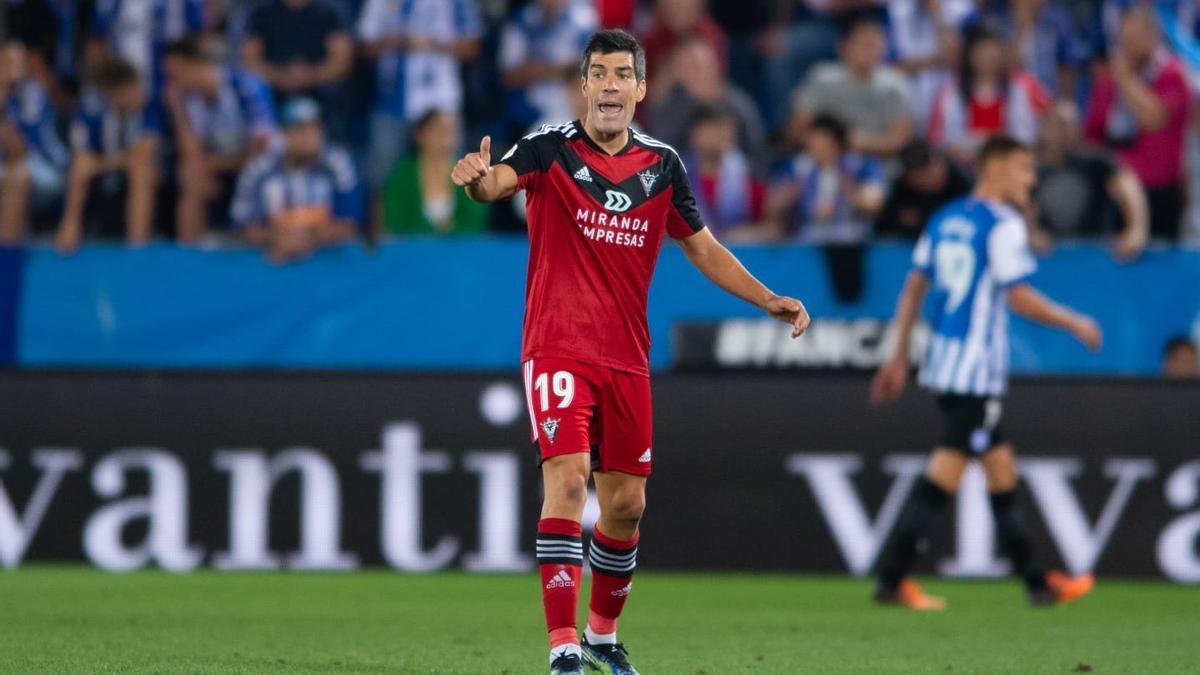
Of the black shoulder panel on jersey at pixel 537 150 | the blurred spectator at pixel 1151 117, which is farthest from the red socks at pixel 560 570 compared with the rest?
the blurred spectator at pixel 1151 117

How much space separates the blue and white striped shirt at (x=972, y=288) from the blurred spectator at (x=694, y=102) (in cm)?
383

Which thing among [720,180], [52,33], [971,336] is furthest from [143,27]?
[971,336]

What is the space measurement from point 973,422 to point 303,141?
5.00 meters

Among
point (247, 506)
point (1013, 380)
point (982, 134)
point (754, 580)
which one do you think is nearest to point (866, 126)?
point (982, 134)

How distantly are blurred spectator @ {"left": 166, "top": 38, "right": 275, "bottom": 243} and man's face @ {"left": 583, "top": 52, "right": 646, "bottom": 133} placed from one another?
6.87m

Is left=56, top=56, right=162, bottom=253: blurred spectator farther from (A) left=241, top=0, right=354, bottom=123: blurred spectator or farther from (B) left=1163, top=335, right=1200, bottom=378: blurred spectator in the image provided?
(B) left=1163, top=335, right=1200, bottom=378: blurred spectator

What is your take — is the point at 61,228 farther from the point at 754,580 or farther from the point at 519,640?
the point at 519,640

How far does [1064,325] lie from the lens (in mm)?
9094

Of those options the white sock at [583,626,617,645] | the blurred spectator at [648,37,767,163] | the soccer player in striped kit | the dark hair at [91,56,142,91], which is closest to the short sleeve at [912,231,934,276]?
the soccer player in striped kit

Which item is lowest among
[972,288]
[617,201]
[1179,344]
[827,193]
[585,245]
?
[1179,344]

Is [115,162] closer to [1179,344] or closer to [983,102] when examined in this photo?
[983,102]

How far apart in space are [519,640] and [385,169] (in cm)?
591

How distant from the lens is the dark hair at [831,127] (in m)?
12.5

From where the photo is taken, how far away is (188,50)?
13.0m
